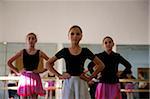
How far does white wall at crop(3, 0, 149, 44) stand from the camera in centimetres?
632

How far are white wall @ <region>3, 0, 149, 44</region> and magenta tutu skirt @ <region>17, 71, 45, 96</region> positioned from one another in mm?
3073

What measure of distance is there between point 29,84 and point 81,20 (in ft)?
11.0

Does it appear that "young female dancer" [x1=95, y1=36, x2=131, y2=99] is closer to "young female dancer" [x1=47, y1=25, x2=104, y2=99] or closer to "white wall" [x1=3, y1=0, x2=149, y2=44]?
"young female dancer" [x1=47, y1=25, x2=104, y2=99]

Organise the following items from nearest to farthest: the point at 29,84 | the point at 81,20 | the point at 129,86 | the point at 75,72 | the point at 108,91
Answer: the point at 75,72
the point at 108,91
the point at 29,84
the point at 129,86
the point at 81,20

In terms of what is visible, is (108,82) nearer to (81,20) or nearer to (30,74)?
(30,74)

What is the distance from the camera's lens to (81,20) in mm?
6379

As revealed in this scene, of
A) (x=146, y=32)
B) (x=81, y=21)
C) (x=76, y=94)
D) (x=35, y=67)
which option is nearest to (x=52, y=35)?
(x=81, y=21)

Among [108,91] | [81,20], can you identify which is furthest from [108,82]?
[81,20]

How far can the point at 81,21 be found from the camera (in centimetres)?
638

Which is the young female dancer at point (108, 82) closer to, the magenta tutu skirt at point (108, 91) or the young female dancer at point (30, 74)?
the magenta tutu skirt at point (108, 91)

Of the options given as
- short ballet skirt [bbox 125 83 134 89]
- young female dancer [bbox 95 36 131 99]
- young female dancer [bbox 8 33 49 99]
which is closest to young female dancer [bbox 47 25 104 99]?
young female dancer [bbox 95 36 131 99]

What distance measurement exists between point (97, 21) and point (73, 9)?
600 millimetres

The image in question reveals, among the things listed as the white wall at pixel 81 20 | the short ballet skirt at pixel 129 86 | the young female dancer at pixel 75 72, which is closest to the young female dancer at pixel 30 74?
the young female dancer at pixel 75 72

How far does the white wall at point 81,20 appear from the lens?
6.32 m
